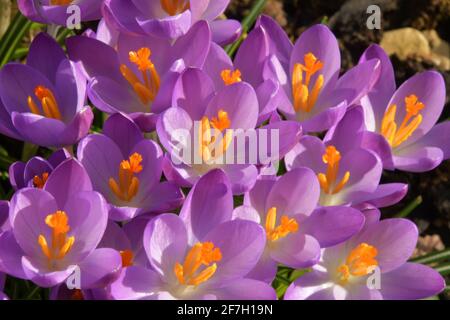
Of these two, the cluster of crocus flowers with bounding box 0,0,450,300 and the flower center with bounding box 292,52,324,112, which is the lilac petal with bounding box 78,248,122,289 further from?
the flower center with bounding box 292,52,324,112

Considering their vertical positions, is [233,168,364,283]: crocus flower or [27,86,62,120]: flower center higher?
[27,86,62,120]: flower center

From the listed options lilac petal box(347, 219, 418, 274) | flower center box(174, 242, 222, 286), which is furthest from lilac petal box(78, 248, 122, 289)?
lilac petal box(347, 219, 418, 274)

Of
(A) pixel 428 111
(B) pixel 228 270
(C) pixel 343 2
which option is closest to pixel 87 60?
(B) pixel 228 270

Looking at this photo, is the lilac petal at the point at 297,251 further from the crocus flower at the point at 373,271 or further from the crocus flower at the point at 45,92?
the crocus flower at the point at 45,92

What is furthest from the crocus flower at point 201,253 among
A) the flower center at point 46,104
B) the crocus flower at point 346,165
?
the flower center at point 46,104

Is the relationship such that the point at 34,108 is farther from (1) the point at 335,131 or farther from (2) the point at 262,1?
(2) the point at 262,1
